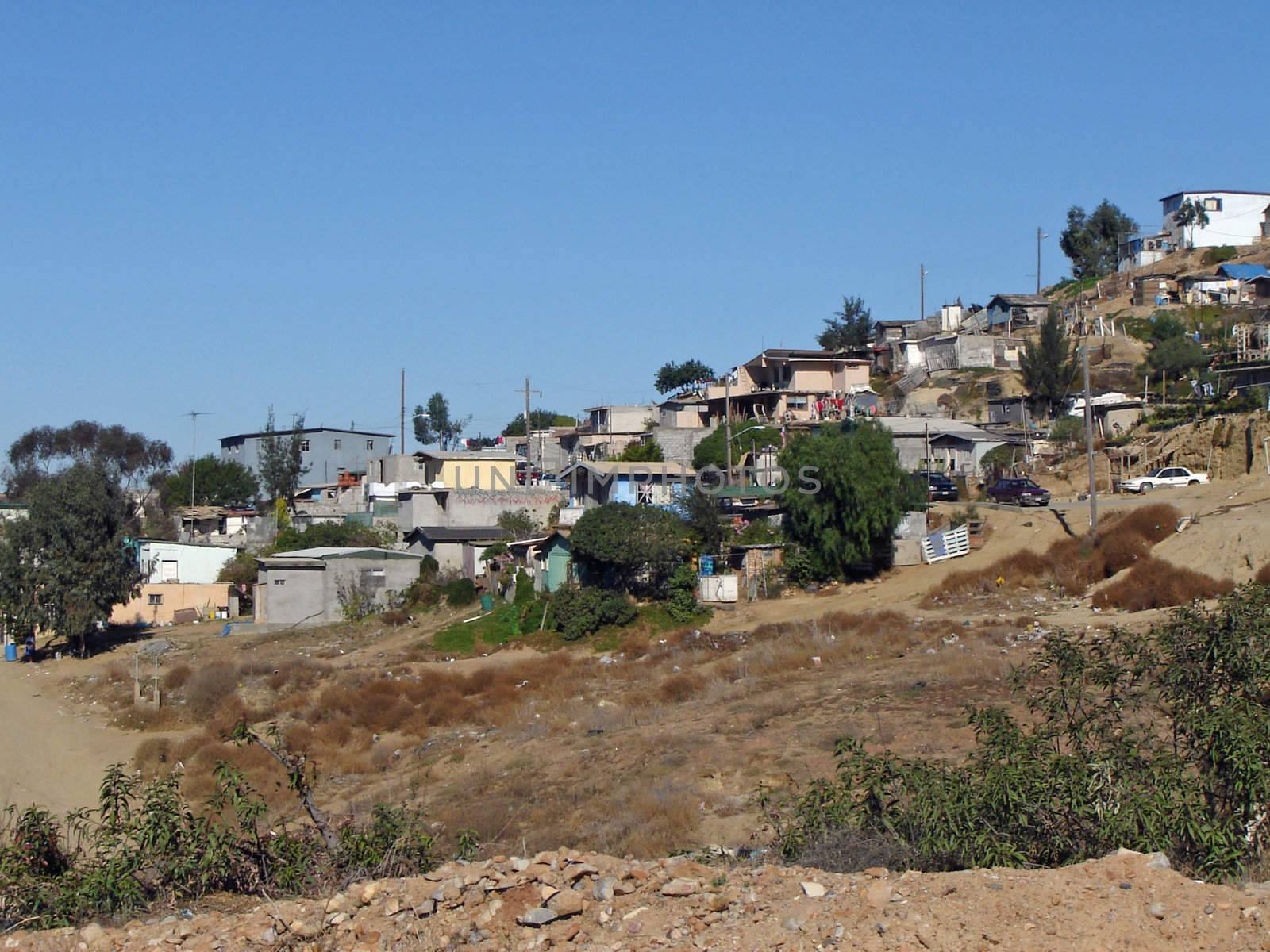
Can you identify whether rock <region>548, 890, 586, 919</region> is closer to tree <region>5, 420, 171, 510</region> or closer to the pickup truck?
the pickup truck

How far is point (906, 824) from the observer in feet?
33.8

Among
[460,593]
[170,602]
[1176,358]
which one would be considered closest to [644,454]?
[460,593]

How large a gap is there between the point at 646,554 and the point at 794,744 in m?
16.8

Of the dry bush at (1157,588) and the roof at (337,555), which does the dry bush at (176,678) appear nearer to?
the roof at (337,555)

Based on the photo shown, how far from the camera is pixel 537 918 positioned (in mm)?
8188

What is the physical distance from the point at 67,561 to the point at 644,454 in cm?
2644

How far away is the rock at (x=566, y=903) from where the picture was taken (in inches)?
325

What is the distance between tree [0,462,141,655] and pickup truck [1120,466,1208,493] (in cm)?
3454

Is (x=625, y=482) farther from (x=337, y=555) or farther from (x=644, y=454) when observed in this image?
(x=337, y=555)

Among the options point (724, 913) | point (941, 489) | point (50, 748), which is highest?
point (941, 489)

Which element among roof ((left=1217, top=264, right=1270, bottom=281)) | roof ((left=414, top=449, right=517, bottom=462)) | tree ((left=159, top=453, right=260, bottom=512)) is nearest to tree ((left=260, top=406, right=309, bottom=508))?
tree ((left=159, top=453, right=260, bottom=512))

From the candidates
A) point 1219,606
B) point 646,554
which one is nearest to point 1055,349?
point 646,554

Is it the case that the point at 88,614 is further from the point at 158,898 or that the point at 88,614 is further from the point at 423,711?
the point at 158,898

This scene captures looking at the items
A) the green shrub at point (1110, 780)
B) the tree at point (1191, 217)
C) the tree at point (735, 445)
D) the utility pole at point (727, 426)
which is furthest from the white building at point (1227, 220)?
the green shrub at point (1110, 780)
